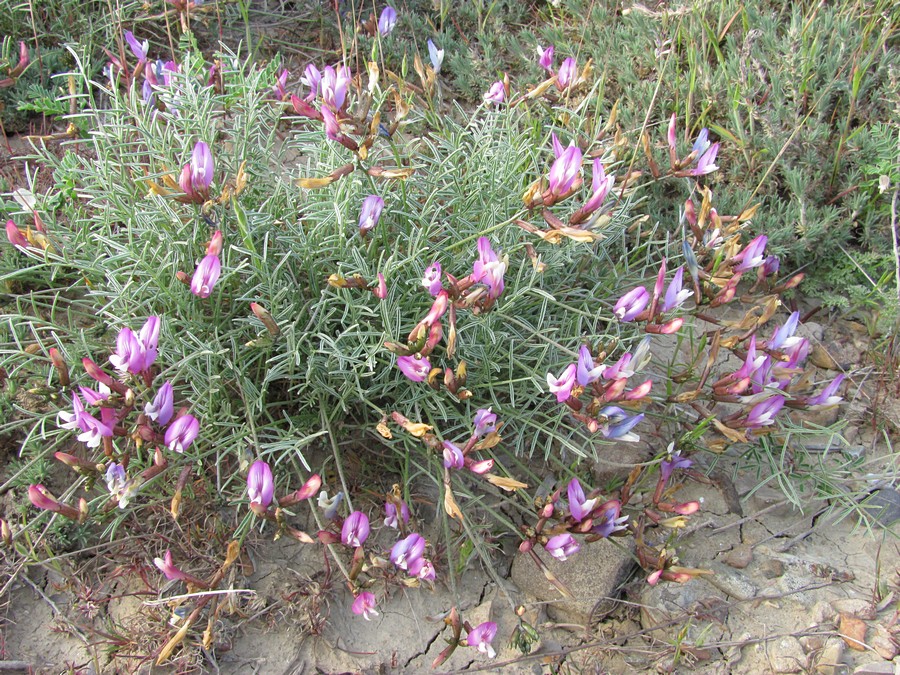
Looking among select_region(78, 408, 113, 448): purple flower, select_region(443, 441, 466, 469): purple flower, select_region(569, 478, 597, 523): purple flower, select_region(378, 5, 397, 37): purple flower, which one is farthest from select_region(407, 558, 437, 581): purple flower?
select_region(378, 5, 397, 37): purple flower

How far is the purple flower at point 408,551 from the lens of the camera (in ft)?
7.02

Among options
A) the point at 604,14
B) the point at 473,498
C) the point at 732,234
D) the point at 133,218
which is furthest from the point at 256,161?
the point at 604,14

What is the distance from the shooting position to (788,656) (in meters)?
2.34

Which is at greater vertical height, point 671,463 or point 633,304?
point 633,304

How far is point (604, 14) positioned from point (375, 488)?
9.26 feet

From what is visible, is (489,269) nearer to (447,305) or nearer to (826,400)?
(447,305)

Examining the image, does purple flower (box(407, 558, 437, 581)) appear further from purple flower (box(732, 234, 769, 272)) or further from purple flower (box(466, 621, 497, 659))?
purple flower (box(732, 234, 769, 272))

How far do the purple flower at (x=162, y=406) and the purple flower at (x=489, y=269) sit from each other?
0.89 metres

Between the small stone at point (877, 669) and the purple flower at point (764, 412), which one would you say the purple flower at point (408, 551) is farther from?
the small stone at point (877, 669)

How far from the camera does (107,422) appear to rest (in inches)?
80.2

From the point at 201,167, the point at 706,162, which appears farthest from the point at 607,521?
the point at 201,167

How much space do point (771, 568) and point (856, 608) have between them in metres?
0.27

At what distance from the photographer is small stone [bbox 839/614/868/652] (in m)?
2.32

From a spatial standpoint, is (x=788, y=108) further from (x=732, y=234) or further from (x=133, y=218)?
(x=133, y=218)
